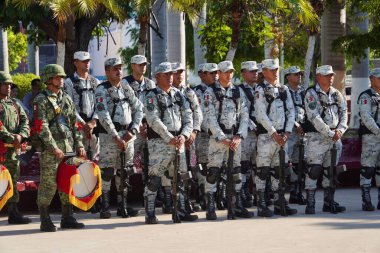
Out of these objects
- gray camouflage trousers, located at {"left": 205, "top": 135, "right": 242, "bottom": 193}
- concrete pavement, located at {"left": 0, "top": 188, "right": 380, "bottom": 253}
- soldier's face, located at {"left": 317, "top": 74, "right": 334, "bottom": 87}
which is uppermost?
soldier's face, located at {"left": 317, "top": 74, "right": 334, "bottom": 87}

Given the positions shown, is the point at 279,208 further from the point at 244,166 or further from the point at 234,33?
the point at 234,33

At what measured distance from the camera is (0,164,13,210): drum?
13.0 meters

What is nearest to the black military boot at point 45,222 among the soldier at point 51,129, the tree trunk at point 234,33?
the soldier at point 51,129

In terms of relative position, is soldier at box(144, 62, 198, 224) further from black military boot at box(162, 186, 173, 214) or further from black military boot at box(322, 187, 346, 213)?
black military boot at box(322, 187, 346, 213)

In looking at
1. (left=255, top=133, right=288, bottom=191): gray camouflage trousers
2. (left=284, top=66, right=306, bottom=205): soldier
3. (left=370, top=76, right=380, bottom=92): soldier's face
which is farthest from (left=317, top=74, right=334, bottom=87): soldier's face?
(left=284, top=66, right=306, bottom=205): soldier

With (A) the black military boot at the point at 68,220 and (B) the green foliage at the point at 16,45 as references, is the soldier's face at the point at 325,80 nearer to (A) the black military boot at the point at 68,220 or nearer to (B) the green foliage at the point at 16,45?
(A) the black military boot at the point at 68,220

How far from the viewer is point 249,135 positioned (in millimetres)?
15719

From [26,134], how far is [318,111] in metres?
3.93

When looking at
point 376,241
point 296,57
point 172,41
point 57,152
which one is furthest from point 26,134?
point 296,57

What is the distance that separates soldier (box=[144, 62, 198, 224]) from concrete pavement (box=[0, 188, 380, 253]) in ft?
1.84

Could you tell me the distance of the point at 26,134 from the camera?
45.0 feet

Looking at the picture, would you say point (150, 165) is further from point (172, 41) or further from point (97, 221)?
point (172, 41)

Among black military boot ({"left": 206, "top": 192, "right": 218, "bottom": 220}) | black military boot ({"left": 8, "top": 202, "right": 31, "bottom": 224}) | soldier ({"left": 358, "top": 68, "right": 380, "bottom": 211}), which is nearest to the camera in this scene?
black military boot ({"left": 8, "top": 202, "right": 31, "bottom": 224})

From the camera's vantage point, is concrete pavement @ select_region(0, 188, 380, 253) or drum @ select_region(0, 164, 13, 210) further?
drum @ select_region(0, 164, 13, 210)
